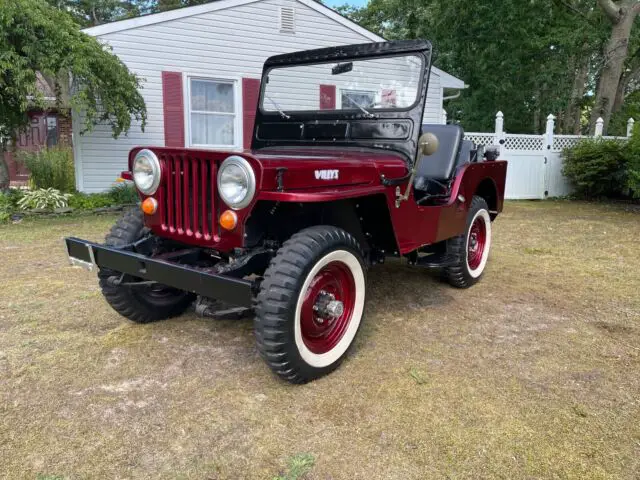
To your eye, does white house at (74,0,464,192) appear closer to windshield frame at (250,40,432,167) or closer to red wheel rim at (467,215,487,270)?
red wheel rim at (467,215,487,270)

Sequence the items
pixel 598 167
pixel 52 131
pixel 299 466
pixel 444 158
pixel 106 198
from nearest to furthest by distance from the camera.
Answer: pixel 299 466
pixel 444 158
pixel 106 198
pixel 598 167
pixel 52 131

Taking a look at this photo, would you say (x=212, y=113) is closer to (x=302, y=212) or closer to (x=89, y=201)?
(x=89, y=201)

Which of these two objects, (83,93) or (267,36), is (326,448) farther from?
(267,36)

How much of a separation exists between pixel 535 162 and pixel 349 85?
9358 millimetres

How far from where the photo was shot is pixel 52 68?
7281 mm

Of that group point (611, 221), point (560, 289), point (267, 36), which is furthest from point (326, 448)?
point (267, 36)

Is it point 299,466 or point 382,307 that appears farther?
point 382,307

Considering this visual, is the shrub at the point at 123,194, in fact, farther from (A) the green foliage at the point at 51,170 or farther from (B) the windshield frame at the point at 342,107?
(B) the windshield frame at the point at 342,107

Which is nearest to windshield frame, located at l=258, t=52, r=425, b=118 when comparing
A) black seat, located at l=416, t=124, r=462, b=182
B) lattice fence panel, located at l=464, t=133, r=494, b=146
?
black seat, located at l=416, t=124, r=462, b=182

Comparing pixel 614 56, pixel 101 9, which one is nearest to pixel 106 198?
pixel 614 56

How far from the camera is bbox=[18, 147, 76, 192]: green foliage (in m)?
8.98

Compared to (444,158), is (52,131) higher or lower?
higher

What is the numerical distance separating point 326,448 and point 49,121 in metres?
16.2

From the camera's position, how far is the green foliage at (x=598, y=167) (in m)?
10.9
